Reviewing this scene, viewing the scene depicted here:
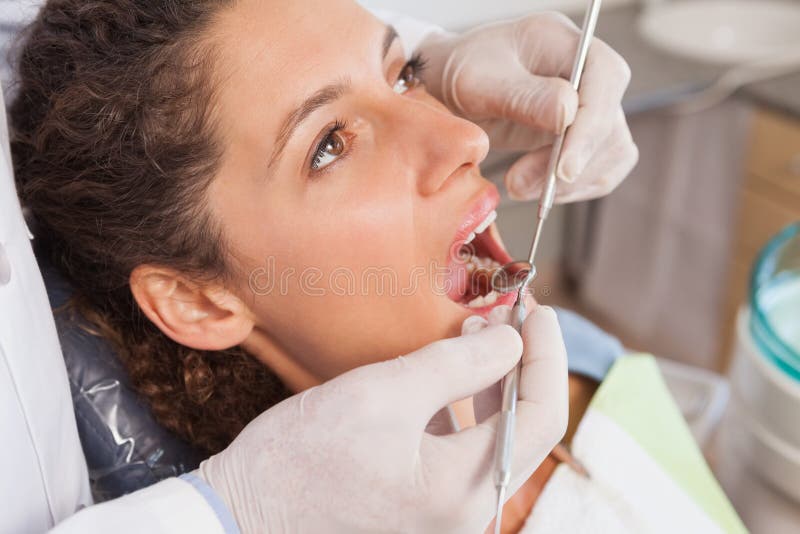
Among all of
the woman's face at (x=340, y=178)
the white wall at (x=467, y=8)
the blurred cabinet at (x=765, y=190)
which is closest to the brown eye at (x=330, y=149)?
the woman's face at (x=340, y=178)

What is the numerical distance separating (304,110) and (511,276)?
1.10 ft

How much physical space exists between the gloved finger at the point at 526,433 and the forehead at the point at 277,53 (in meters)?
0.38

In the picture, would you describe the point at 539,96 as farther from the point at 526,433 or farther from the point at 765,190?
the point at 765,190

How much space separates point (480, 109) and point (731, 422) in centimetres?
62

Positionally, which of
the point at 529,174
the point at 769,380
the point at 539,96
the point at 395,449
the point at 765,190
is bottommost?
the point at 765,190

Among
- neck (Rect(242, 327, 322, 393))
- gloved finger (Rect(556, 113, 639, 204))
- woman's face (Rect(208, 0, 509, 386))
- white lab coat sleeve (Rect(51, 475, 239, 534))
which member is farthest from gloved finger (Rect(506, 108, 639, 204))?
white lab coat sleeve (Rect(51, 475, 239, 534))

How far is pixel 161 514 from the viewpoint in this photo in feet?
2.67

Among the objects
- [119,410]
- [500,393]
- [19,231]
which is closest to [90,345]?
[119,410]

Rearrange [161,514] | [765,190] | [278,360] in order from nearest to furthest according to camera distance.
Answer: [161,514] → [278,360] → [765,190]

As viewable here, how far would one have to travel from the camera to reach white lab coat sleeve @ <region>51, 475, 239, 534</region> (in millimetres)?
797

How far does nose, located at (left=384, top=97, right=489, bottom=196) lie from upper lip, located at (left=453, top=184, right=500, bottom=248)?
4 centimetres

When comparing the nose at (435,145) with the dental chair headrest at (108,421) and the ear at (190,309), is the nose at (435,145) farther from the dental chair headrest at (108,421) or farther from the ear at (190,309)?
the dental chair headrest at (108,421)

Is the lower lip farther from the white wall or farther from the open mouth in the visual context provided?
the white wall

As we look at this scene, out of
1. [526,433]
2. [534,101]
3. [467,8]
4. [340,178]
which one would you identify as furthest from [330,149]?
[467,8]
